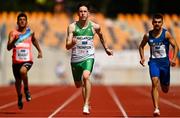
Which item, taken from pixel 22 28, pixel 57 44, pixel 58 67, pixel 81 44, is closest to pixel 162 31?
pixel 81 44

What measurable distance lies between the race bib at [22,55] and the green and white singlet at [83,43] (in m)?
1.87

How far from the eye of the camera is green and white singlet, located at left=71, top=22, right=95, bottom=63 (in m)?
13.7

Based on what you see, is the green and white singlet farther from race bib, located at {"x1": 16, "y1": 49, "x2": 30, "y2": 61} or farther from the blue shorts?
race bib, located at {"x1": 16, "y1": 49, "x2": 30, "y2": 61}

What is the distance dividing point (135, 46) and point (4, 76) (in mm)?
8398

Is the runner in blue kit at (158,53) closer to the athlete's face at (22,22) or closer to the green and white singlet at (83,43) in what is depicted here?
the green and white singlet at (83,43)

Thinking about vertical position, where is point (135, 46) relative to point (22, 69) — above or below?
below

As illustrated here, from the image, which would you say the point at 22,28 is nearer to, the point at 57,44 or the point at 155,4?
the point at 57,44

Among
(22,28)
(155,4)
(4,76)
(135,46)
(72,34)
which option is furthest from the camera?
(155,4)

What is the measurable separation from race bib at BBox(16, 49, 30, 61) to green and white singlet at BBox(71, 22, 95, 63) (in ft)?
6.13

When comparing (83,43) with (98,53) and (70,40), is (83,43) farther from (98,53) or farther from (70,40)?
(98,53)

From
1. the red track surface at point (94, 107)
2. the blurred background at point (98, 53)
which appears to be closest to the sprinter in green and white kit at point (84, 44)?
the red track surface at point (94, 107)

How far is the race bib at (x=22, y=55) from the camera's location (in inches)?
604

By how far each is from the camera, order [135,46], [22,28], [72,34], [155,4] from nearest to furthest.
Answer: [72,34] < [22,28] < [135,46] < [155,4]

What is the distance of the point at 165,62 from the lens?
45.7ft
